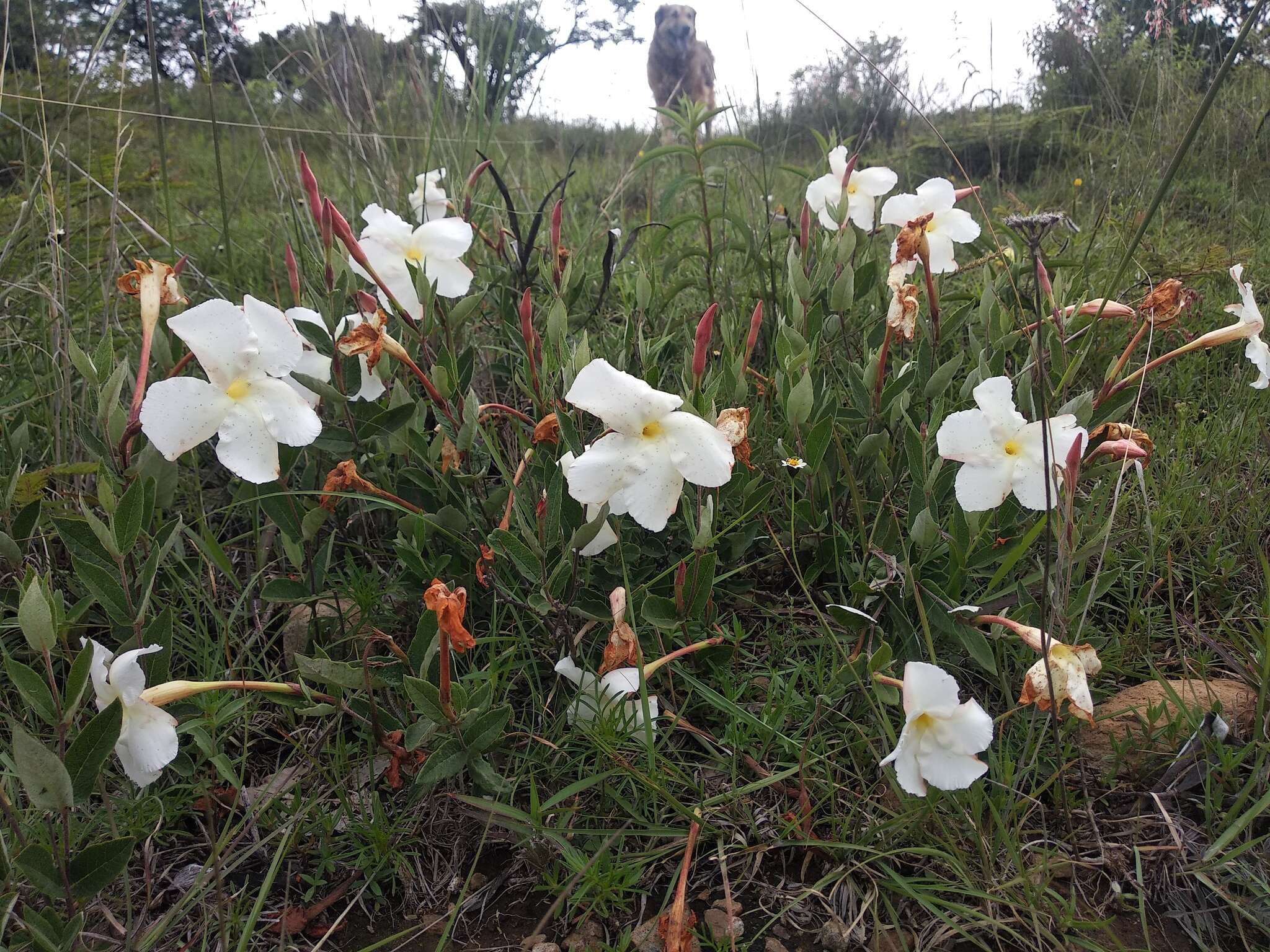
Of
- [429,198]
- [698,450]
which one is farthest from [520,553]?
[429,198]

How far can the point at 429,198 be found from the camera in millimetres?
2023

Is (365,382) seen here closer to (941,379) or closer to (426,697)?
(426,697)

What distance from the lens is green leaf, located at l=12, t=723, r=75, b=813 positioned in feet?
2.81

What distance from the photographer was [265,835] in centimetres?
122

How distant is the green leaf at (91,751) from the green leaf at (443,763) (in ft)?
1.20

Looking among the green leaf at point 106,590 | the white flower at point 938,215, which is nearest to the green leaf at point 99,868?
the green leaf at point 106,590

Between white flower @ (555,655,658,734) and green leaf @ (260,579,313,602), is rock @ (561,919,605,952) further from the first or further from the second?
green leaf @ (260,579,313,602)

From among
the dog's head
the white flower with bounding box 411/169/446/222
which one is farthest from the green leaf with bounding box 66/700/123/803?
the dog's head

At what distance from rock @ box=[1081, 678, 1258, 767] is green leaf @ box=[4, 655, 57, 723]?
138 centimetres

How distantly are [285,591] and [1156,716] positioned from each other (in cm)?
137

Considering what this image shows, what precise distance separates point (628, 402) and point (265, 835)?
2.70 ft

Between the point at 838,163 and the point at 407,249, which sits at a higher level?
the point at 838,163

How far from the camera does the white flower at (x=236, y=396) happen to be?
112 centimetres

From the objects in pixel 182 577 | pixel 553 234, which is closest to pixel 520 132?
pixel 553 234
